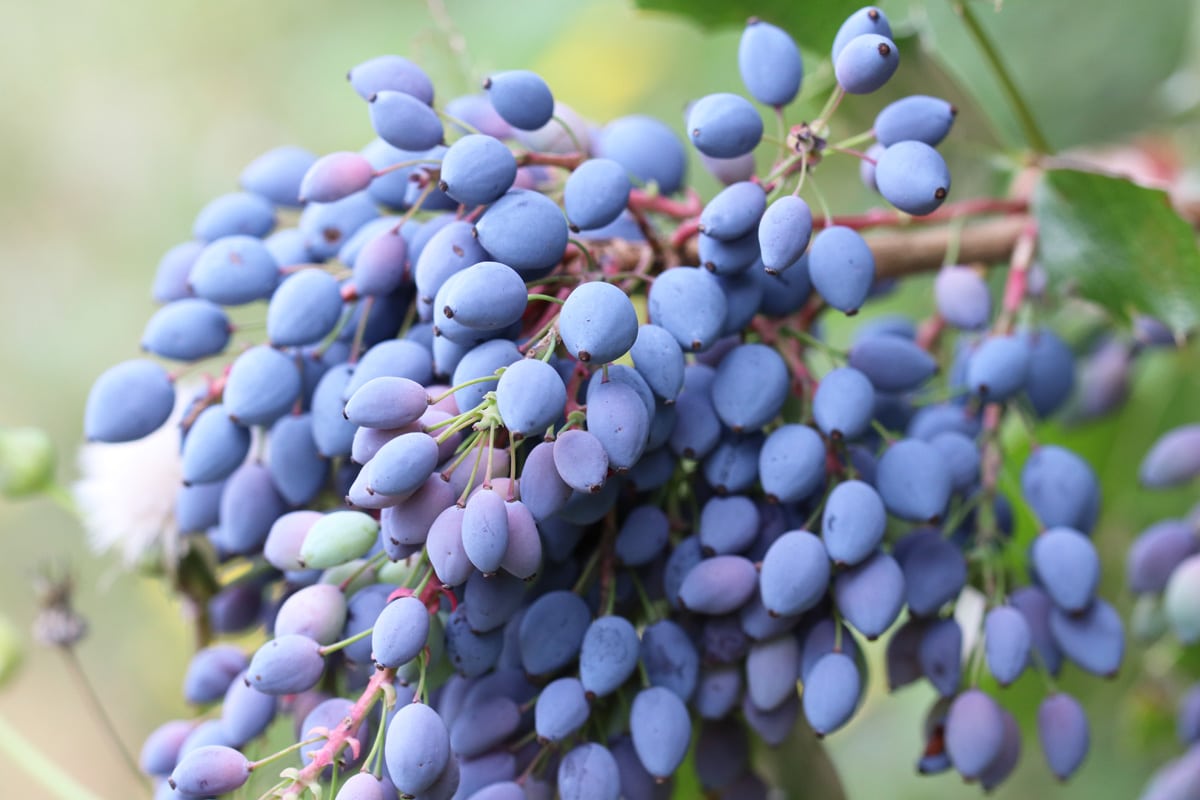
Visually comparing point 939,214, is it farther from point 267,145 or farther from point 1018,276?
point 267,145

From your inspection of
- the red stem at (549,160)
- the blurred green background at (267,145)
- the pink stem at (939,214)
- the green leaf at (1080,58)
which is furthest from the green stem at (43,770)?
the green leaf at (1080,58)

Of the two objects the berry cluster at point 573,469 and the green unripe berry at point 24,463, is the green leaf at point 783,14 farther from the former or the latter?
the green unripe berry at point 24,463

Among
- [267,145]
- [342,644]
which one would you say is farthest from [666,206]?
[267,145]

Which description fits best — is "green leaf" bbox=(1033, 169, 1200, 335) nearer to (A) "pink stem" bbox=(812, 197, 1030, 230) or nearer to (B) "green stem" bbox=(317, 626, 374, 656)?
(A) "pink stem" bbox=(812, 197, 1030, 230)

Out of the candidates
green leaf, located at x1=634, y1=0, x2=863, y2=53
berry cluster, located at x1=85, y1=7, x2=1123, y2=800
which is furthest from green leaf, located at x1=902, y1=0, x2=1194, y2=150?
berry cluster, located at x1=85, y1=7, x2=1123, y2=800

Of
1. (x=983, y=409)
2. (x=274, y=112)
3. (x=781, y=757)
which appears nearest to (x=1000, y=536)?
(x=983, y=409)

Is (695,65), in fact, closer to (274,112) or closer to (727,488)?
(274,112)

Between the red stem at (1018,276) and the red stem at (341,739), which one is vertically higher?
the red stem at (1018,276)
